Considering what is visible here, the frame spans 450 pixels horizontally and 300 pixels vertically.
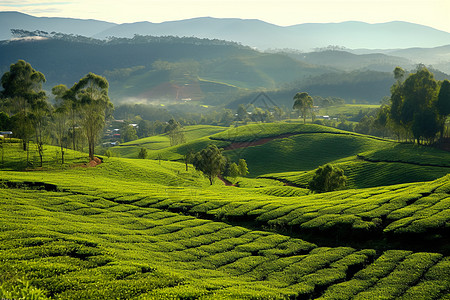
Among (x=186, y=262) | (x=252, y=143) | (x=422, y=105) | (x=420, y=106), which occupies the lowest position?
(x=252, y=143)

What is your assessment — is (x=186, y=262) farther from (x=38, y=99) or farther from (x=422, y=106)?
(x=422, y=106)

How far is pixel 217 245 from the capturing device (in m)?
30.5

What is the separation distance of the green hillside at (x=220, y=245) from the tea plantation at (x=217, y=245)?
0.10 m

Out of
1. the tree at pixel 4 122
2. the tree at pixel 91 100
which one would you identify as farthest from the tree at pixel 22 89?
the tree at pixel 91 100

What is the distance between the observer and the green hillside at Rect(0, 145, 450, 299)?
2041cm

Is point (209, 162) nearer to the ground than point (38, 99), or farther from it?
nearer to the ground

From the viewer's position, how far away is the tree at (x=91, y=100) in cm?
7644

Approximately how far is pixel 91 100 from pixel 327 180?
57.3 metres

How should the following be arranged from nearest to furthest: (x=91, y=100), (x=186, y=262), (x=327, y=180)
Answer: (x=186, y=262), (x=327, y=180), (x=91, y=100)

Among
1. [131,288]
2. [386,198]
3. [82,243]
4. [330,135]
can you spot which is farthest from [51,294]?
[330,135]

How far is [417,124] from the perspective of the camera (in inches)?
3590

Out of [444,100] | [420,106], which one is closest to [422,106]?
[420,106]

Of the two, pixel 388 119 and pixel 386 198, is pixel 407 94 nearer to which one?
pixel 388 119

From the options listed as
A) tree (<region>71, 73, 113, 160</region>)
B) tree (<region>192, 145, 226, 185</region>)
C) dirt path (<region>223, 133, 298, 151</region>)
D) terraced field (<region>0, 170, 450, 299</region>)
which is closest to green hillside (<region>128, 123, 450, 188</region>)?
dirt path (<region>223, 133, 298, 151</region>)
